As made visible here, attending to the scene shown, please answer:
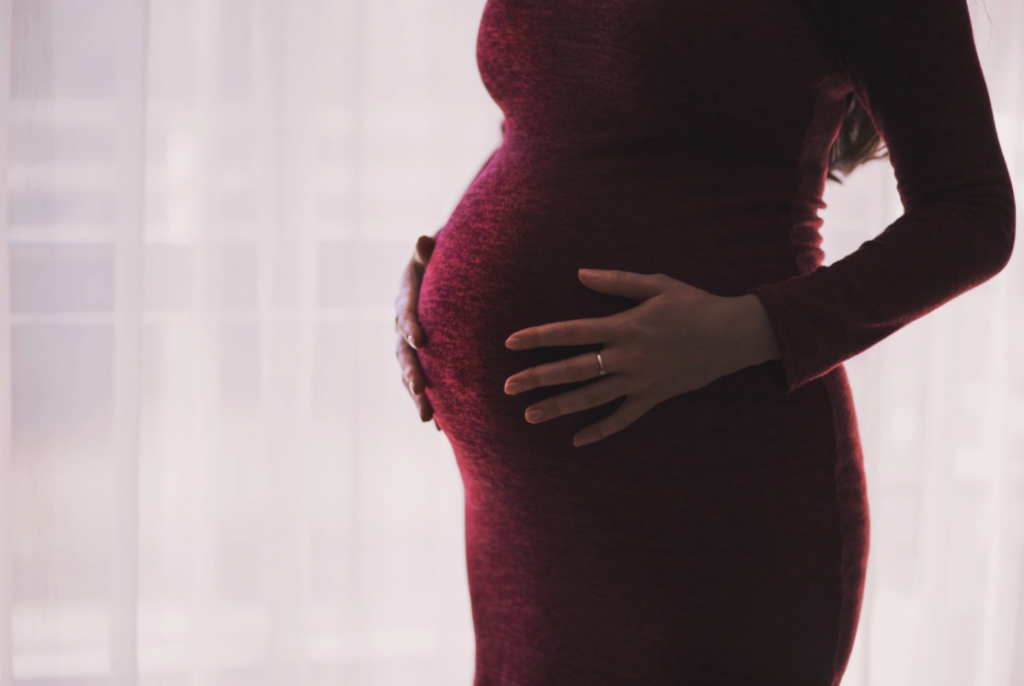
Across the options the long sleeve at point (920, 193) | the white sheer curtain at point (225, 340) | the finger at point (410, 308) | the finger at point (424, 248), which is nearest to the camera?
the long sleeve at point (920, 193)

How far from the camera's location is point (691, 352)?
519 mm

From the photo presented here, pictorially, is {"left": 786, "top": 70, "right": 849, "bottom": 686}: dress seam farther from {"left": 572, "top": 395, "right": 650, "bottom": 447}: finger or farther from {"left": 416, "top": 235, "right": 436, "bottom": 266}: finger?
{"left": 416, "top": 235, "right": 436, "bottom": 266}: finger

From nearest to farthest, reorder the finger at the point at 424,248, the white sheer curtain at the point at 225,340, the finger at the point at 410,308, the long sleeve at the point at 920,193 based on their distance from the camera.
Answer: the long sleeve at the point at 920,193, the finger at the point at 410,308, the finger at the point at 424,248, the white sheer curtain at the point at 225,340

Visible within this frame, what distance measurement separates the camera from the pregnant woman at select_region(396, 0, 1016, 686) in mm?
523

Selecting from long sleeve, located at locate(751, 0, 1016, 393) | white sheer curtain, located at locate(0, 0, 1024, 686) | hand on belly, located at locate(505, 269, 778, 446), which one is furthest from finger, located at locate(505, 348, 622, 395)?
white sheer curtain, located at locate(0, 0, 1024, 686)

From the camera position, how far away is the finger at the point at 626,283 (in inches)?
21.1

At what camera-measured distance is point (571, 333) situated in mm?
540

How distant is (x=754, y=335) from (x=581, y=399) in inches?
5.3

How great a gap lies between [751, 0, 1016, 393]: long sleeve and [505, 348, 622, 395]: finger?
12cm

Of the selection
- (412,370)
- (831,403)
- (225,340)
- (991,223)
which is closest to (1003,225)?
(991,223)

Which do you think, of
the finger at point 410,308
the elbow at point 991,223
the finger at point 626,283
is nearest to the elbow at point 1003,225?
the elbow at point 991,223

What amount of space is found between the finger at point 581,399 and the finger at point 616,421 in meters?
0.01

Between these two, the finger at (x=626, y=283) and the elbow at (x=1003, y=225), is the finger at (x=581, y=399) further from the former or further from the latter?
the elbow at (x=1003, y=225)

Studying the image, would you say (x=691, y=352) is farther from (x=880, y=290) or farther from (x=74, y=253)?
(x=74, y=253)
